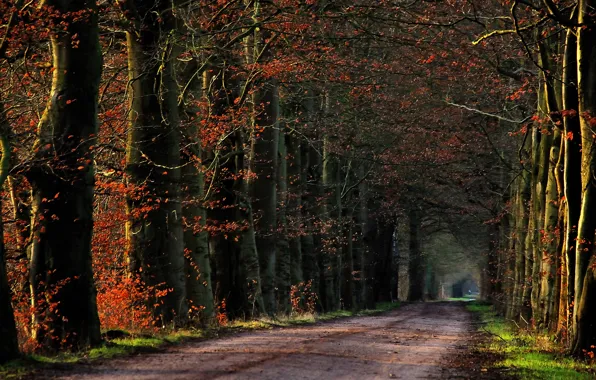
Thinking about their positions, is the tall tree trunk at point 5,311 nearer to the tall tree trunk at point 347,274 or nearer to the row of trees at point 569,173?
the row of trees at point 569,173

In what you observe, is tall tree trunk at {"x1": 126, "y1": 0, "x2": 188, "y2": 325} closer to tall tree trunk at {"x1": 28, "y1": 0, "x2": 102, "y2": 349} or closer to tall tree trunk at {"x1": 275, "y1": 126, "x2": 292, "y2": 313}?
tall tree trunk at {"x1": 28, "y1": 0, "x2": 102, "y2": 349}

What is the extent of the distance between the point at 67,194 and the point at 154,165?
442 cm

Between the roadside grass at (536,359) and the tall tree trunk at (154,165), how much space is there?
6898mm

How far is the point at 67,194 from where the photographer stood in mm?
13344

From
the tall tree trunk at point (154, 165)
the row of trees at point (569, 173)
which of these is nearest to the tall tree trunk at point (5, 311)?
the tall tree trunk at point (154, 165)

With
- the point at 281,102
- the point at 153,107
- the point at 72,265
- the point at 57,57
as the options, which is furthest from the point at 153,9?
the point at 281,102

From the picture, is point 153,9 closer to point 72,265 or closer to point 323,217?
point 72,265

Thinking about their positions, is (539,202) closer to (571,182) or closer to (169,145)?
(571,182)

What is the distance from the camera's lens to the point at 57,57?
535 inches

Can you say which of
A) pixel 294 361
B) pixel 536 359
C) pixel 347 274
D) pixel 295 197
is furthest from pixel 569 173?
pixel 347 274

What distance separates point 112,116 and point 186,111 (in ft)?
6.35

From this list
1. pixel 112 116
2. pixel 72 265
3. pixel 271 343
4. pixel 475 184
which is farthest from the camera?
pixel 475 184

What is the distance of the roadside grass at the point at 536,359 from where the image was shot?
12306 mm

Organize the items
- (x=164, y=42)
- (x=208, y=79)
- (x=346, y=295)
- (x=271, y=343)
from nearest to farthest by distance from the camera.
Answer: (x=271, y=343)
(x=164, y=42)
(x=208, y=79)
(x=346, y=295)
